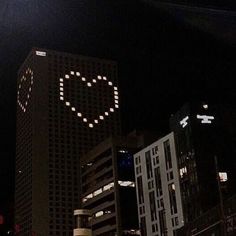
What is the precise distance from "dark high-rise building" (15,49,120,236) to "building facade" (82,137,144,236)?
84.5 ft

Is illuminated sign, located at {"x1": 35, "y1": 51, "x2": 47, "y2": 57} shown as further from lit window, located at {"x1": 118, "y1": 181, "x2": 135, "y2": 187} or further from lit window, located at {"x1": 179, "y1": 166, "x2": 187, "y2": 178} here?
lit window, located at {"x1": 179, "y1": 166, "x2": 187, "y2": 178}

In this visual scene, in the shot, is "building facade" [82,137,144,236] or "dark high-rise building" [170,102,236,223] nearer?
"dark high-rise building" [170,102,236,223]

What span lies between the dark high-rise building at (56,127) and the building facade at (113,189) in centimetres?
2574

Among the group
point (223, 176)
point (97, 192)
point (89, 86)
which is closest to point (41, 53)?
point (89, 86)

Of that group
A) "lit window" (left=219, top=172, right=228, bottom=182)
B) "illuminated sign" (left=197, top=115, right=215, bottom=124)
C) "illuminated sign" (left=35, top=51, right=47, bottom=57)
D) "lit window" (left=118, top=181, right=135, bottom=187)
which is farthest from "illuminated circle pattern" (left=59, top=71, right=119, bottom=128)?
"lit window" (left=219, top=172, right=228, bottom=182)

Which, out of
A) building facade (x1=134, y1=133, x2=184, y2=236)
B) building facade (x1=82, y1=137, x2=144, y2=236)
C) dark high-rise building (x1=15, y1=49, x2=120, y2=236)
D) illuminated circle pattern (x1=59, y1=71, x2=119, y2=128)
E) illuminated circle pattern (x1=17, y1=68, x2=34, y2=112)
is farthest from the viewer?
illuminated circle pattern (x1=17, y1=68, x2=34, y2=112)

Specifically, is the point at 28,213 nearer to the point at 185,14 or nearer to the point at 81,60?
the point at 81,60

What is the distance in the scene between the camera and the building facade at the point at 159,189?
94.8m

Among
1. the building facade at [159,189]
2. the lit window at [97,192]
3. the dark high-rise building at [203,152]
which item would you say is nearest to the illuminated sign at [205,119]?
the dark high-rise building at [203,152]

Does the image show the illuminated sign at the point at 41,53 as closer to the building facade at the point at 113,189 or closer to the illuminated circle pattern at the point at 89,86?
the illuminated circle pattern at the point at 89,86

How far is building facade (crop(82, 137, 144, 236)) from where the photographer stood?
119312mm

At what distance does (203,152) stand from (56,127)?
301 ft

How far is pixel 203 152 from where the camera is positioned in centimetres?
9256

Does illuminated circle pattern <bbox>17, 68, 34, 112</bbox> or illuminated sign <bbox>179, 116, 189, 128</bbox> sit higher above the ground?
illuminated circle pattern <bbox>17, 68, 34, 112</bbox>
